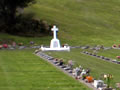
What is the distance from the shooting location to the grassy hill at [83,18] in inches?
2542

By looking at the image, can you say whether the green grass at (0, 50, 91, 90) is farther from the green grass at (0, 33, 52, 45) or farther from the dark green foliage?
the dark green foliage

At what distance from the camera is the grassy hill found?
6456cm

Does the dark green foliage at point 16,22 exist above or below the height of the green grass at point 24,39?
above

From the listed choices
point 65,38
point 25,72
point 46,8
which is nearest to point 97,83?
point 25,72

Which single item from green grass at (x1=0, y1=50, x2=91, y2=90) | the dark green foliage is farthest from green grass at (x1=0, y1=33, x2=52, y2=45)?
green grass at (x1=0, y1=50, x2=91, y2=90)

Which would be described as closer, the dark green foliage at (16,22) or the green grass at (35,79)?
the green grass at (35,79)

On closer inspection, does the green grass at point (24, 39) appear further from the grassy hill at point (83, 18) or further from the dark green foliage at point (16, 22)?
the grassy hill at point (83, 18)

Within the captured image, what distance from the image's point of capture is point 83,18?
269ft

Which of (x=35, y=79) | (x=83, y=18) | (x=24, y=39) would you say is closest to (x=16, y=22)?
(x=24, y=39)

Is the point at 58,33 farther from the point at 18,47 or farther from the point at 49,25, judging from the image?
the point at 18,47

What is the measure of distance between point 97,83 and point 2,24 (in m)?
45.7

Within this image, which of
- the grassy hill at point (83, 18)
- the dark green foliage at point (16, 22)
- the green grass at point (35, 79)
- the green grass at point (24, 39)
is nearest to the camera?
the green grass at point (35, 79)

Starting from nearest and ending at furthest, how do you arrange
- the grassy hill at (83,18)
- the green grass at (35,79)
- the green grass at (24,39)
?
1. the green grass at (35,79)
2. the green grass at (24,39)
3. the grassy hill at (83,18)

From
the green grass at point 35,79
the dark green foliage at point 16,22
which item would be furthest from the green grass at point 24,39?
the green grass at point 35,79
